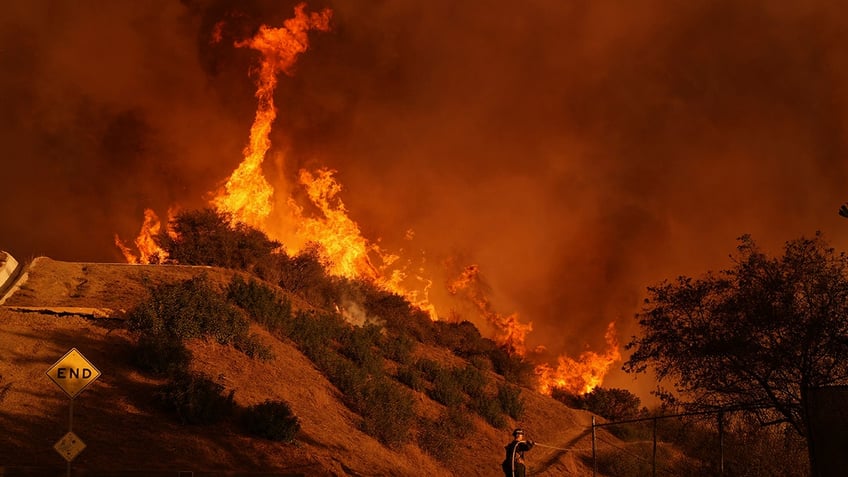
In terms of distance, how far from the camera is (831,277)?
15.7 metres

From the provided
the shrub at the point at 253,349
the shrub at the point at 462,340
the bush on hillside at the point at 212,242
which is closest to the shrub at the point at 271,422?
the shrub at the point at 253,349

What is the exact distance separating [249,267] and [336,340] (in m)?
8.42

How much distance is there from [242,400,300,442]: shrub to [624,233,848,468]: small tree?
885cm

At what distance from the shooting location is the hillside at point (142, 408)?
1502cm

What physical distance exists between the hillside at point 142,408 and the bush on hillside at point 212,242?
16.9 ft

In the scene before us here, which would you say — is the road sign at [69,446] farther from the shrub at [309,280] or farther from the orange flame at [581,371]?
the orange flame at [581,371]

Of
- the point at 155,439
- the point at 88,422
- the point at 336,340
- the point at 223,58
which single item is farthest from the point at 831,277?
the point at 223,58

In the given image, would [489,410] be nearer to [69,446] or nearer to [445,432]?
[445,432]

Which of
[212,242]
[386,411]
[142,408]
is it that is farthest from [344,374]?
[212,242]

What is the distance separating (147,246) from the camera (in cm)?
4541

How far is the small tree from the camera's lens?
15.1 m

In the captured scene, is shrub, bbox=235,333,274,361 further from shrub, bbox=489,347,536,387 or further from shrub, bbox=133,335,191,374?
shrub, bbox=489,347,536,387

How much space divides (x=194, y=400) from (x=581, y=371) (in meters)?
32.6

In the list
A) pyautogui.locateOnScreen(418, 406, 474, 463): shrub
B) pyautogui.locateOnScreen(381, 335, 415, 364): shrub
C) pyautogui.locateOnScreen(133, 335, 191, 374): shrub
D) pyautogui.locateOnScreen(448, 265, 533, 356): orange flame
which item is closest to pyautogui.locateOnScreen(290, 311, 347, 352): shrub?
pyautogui.locateOnScreen(381, 335, 415, 364): shrub
